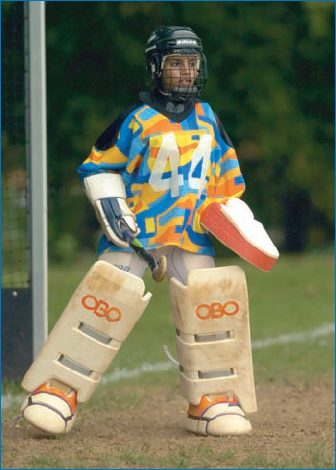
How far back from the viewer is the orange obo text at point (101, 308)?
5.54 m

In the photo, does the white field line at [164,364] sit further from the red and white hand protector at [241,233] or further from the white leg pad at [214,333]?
the red and white hand protector at [241,233]

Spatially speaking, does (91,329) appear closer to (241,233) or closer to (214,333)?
(214,333)

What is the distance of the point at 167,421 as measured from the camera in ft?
20.7

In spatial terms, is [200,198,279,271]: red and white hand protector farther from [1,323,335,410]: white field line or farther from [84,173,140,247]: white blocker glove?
[1,323,335,410]: white field line

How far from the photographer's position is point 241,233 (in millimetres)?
5602

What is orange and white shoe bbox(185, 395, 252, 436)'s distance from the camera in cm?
567

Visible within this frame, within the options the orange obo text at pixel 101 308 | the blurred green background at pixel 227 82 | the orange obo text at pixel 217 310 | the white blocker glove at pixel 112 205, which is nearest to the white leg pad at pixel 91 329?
the orange obo text at pixel 101 308

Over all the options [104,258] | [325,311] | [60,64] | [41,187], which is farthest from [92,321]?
[60,64]

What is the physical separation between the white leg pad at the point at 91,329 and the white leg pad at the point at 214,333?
0.22 metres

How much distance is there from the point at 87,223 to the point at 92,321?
40.0 ft

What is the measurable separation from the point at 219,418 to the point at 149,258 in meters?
0.86

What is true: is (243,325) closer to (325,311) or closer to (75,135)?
(325,311)

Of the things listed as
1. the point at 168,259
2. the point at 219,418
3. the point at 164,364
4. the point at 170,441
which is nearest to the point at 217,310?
the point at 168,259

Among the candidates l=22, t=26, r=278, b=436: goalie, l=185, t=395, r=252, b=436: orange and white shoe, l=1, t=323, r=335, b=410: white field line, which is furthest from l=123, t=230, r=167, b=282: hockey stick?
l=1, t=323, r=335, b=410: white field line
